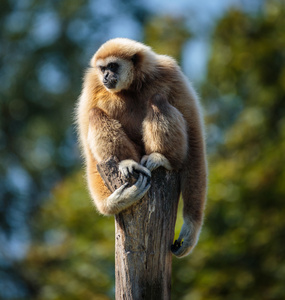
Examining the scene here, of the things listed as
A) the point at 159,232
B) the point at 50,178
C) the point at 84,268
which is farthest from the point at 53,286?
the point at 50,178

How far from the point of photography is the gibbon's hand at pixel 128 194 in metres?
4.33

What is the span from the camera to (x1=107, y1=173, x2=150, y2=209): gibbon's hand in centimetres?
433

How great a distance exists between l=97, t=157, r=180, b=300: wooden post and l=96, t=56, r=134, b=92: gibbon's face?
86cm

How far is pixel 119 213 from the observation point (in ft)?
14.8

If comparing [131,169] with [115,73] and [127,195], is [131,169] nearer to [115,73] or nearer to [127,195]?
[127,195]

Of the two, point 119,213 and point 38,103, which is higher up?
point 38,103

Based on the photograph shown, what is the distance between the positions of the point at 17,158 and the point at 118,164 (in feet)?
58.0

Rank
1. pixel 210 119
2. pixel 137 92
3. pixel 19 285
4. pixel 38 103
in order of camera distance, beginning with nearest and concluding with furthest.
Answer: pixel 137 92 < pixel 210 119 < pixel 19 285 < pixel 38 103

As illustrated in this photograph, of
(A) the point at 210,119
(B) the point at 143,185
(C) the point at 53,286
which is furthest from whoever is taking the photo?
(A) the point at 210,119

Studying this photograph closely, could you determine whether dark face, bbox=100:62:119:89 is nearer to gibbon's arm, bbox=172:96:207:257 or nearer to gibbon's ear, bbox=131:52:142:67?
gibbon's ear, bbox=131:52:142:67

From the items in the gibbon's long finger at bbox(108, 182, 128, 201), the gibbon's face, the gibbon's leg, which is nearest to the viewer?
the gibbon's long finger at bbox(108, 182, 128, 201)

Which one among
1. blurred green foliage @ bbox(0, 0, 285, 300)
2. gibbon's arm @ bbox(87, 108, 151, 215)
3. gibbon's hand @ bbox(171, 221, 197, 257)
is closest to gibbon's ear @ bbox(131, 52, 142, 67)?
gibbon's arm @ bbox(87, 108, 151, 215)

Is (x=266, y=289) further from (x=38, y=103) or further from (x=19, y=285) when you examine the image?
(x=38, y=103)

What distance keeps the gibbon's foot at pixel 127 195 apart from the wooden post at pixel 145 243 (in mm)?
60
